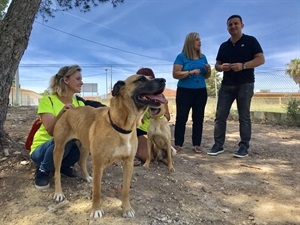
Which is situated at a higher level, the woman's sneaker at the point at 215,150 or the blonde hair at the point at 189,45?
the blonde hair at the point at 189,45

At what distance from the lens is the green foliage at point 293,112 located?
912 cm

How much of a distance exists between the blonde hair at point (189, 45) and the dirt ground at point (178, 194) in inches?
67.4

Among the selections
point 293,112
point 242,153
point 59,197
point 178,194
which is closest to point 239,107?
point 242,153

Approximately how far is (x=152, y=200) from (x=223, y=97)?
2661 mm

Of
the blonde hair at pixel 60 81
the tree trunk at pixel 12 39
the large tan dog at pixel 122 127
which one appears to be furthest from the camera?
the tree trunk at pixel 12 39

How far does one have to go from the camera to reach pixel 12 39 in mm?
4035

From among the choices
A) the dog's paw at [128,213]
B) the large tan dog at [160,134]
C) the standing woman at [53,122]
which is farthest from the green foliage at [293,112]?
the dog's paw at [128,213]

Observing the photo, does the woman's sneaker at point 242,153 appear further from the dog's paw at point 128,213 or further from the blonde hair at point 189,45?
the dog's paw at point 128,213

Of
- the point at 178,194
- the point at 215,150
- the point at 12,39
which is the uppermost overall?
the point at 12,39

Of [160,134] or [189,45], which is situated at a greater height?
[189,45]

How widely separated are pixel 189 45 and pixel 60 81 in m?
2.46

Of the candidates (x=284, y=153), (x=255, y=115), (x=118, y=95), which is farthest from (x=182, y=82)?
(x=255, y=115)

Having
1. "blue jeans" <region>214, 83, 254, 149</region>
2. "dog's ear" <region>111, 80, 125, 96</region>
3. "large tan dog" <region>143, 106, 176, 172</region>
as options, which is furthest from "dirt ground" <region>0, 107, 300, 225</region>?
"dog's ear" <region>111, 80, 125, 96</region>

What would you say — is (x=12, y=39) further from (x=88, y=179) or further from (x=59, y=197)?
(x=59, y=197)
